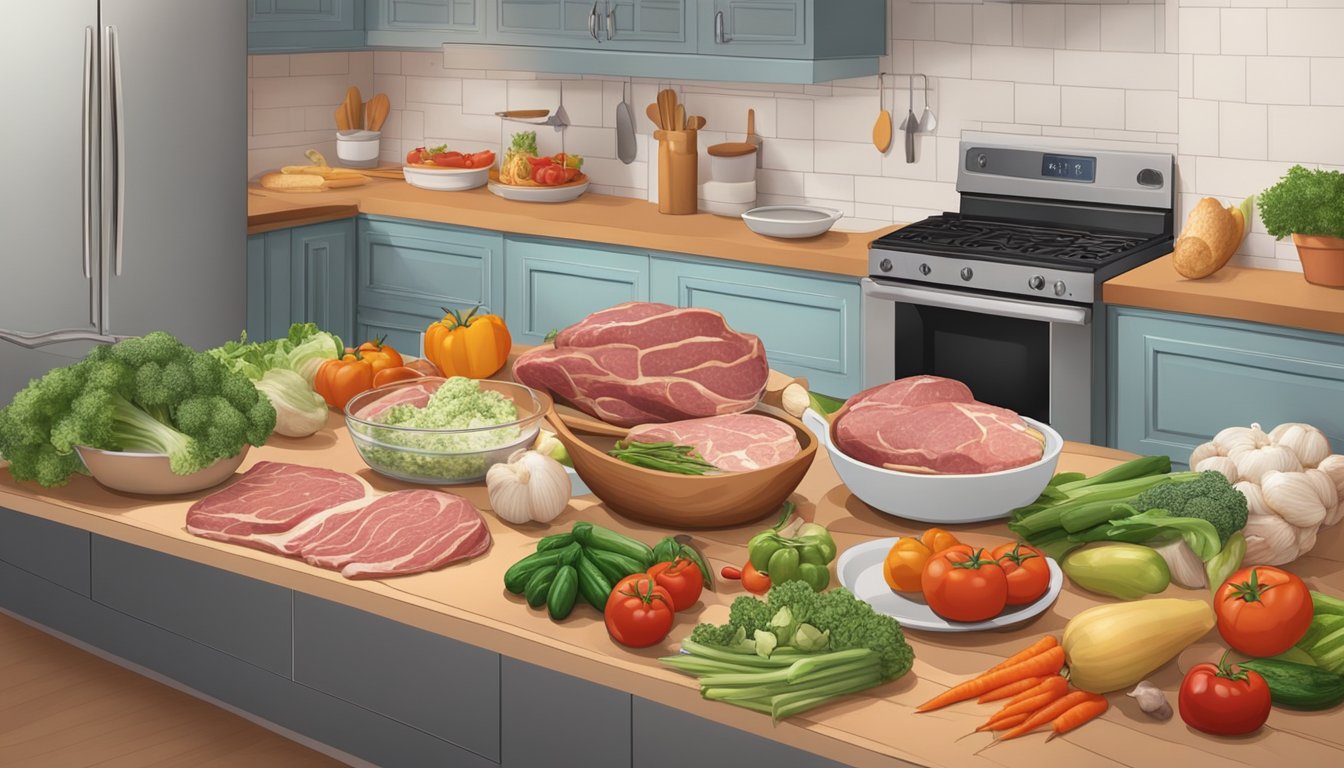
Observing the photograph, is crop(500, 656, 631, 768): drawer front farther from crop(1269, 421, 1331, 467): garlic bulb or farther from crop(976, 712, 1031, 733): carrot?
crop(1269, 421, 1331, 467): garlic bulb

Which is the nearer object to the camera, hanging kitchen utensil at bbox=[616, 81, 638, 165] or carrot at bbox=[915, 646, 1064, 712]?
carrot at bbox=[915, 646, 1064, 712]

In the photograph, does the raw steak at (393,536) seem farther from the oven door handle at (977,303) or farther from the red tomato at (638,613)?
the oven door handle at (977,303)

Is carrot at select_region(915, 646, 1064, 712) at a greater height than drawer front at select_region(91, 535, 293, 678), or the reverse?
carrot at select_region(915, 646, 1064, 712)

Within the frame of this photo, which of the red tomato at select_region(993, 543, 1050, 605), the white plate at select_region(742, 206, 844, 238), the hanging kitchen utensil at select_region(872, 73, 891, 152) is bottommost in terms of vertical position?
the red tomato at select_region(993, 543, 1050, 605)

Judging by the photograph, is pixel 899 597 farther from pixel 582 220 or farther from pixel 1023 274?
pixel 582 220

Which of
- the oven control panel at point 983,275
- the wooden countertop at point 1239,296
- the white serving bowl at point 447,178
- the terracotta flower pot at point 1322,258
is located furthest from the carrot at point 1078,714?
the white serving bowl at point 447,178

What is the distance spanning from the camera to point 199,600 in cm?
316

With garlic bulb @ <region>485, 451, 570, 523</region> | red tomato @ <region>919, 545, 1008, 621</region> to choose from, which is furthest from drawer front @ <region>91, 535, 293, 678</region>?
red tomato @ <region>919, 545, 1008, 621</region>

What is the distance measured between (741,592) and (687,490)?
227 millimetres

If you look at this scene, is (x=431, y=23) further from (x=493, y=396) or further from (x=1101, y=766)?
(x=1101, y=766)

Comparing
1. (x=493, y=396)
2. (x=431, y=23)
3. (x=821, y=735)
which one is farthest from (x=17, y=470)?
(x=431, y=23)

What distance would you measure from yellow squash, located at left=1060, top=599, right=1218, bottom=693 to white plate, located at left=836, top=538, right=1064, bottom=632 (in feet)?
0.34

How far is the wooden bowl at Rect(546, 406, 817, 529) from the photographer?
7.13 ft

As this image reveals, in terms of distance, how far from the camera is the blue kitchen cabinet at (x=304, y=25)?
5488mm
